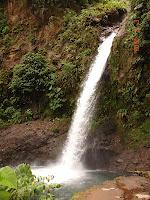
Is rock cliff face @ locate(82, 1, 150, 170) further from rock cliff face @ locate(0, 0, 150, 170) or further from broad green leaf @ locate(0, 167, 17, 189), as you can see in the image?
broad green leaf @ locate(0, 167, 17, 189)

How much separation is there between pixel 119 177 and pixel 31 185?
4477mm

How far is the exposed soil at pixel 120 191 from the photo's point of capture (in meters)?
9.86

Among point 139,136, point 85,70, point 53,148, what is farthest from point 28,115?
point 139,136

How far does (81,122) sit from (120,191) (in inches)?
222

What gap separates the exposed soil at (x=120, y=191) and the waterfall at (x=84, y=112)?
11.0ft

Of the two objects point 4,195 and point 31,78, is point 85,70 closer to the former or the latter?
point 31,78

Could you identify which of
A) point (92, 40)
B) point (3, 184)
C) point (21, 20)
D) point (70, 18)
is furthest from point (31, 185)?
point (21, 20)

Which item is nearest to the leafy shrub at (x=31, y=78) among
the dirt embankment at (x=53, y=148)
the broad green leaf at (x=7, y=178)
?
the dirt embankment at (x=53, y=148)

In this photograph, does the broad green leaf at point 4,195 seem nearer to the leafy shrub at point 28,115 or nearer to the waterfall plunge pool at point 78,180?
the waterfall plunge pool at point 78,180

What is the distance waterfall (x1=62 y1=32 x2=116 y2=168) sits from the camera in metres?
14.9

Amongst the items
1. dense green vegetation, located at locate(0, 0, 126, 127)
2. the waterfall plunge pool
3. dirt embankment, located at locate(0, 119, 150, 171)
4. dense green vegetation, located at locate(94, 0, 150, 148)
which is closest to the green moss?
dense green vegetation, located at locate(94, 0, 150, 148)

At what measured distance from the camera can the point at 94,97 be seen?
15.8 metres

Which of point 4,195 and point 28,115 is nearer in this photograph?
point 4,195

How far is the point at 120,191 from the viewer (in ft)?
33.9
